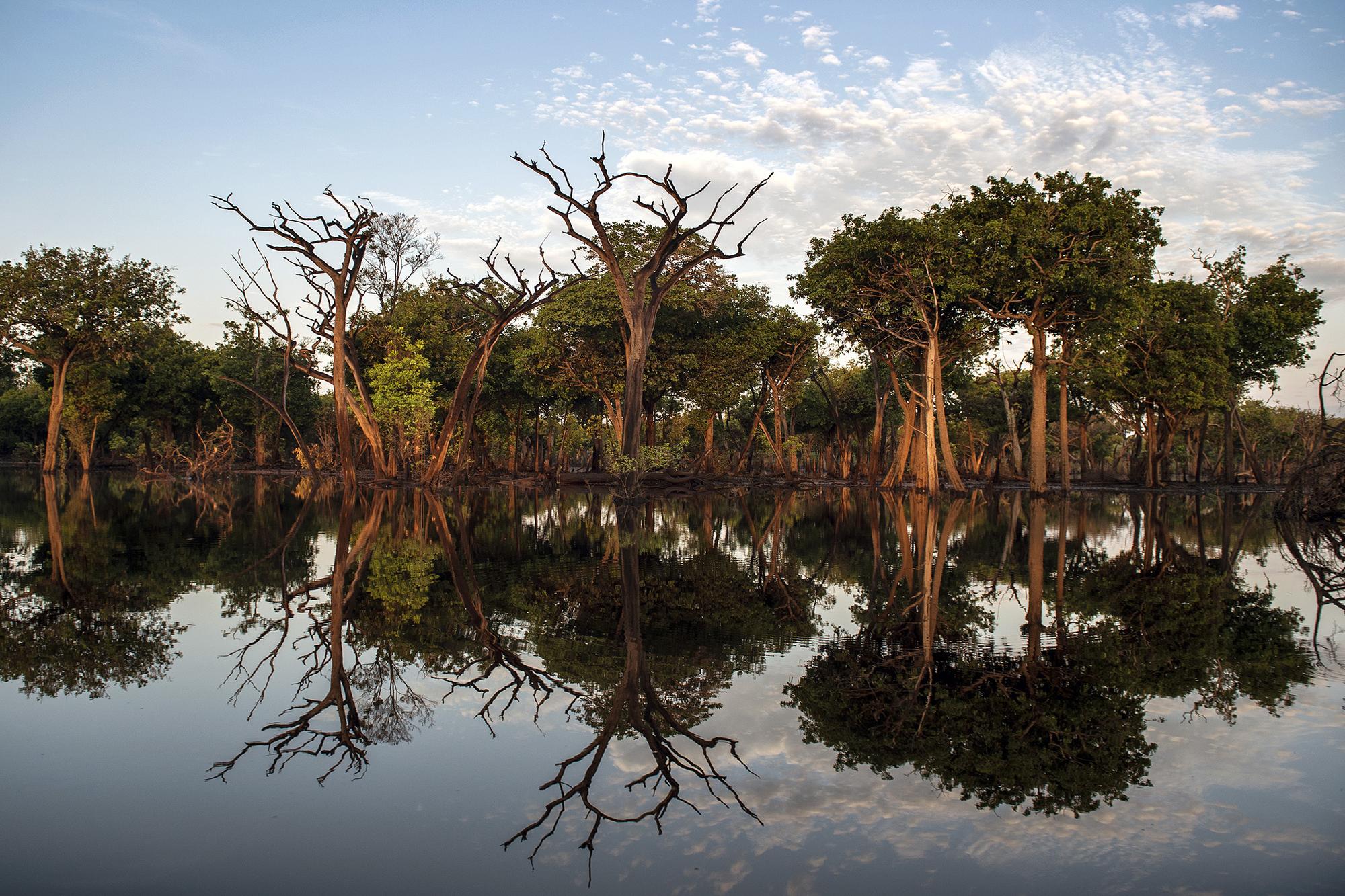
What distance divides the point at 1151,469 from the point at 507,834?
47.0 meters

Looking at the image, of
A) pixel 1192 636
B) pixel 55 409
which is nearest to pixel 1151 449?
pixel 1192 636

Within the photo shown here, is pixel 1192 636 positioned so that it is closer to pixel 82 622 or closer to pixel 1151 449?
pixel 82 622

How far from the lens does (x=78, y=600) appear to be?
29.9 ft

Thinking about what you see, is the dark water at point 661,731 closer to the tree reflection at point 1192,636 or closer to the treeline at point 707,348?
the tree reflection at point 1192,636

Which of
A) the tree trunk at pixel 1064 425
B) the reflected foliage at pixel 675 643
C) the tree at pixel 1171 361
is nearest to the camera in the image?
the reflected foliage at pixel 675 643

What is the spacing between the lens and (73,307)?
44844 millimetres

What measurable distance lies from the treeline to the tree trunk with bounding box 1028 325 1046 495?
0.35 feet

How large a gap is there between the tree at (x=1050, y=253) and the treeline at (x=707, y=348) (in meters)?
0.10

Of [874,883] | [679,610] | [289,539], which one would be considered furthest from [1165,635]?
[289,539]

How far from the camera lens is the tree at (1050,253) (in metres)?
31.0

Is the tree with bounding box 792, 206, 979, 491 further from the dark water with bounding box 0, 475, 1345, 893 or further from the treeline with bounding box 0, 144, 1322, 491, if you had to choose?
the dark water with bounding box 0, 475, 1345, 893

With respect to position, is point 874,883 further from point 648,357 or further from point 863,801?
point 648,357

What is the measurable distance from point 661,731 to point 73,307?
166 ft

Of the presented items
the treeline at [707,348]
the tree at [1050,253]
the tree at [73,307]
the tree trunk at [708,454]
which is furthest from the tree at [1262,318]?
the tree at [73,307]
